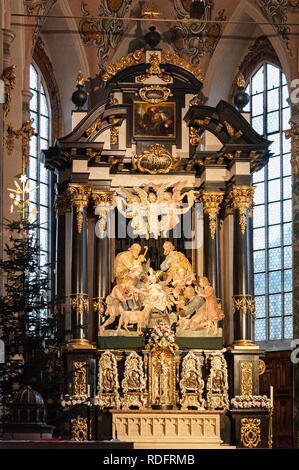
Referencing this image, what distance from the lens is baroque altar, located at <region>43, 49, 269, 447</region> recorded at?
18.8m

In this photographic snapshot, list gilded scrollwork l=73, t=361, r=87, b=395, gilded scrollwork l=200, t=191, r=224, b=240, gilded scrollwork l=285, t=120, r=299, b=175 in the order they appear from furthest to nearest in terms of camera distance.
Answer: gilded scrollwork l=285, t=120, r=299, b=175, gilded scrollwork l=200, t=191, r=224, b=240, gilded scrollwork l=73, t=361, r=87, b=395

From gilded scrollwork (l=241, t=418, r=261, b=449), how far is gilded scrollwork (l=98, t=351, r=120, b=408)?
2.18 m

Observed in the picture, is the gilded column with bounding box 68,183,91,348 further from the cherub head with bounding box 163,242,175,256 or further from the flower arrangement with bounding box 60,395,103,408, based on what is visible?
the cherub head with bounding box 163,242,175,256

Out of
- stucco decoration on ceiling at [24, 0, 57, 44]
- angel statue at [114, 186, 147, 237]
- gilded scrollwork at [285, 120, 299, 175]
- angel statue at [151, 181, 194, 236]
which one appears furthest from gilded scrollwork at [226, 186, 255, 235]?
stucco decoration on ceiling at [24, 0, 57, 44]

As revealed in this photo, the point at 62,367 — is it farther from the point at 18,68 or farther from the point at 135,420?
the point at 18,68

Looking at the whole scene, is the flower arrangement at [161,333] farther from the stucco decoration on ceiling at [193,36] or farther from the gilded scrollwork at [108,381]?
the stucco decoration on ceiling at [193,36]

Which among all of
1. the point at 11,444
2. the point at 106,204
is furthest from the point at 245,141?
the point at 11,444

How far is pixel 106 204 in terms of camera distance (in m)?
20.0

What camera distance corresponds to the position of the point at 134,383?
1878 centimetres

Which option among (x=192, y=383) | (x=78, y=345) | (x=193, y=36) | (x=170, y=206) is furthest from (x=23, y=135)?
(x=192, y=383)

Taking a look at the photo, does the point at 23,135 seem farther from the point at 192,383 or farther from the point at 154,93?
the point at 192,383

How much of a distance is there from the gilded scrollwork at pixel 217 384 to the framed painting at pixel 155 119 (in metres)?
4.31

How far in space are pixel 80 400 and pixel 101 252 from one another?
2852 millimetres

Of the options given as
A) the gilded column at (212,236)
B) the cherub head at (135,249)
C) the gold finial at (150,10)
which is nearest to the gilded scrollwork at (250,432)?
the gilded column at (212,236)
